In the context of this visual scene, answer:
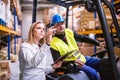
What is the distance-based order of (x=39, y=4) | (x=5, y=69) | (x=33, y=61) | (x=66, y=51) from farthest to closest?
(x=39, y=4)
(x=5, y=69)
(x=66, y=51)
(x=33, y=61)

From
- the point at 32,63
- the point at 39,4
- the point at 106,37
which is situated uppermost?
the point at 39,4

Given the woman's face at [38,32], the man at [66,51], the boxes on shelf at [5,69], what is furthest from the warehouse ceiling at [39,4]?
the woman's face at [38,32]

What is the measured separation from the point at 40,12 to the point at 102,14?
16.0m

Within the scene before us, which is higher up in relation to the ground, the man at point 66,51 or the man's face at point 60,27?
the man's face at point 60,27

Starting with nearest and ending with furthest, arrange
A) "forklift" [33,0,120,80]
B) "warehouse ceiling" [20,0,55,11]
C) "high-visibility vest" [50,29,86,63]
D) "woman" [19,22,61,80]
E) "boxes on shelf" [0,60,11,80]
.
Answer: "forklift" [33,0,120,80]
"woman" [19,22,61,80]
"high-visibility vest" [50,29,86,63]
"boxes on shelf" [0,60,11,80]
"warehouse ceiling" [20,0,55,11]

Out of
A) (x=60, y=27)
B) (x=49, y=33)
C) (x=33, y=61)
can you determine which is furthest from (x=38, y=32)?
(x=60, y=27)

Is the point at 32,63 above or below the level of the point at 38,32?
below

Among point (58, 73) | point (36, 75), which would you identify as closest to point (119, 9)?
point (58, 73)

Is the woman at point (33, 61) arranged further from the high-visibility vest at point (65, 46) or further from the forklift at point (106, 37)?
the forklift at point (106, 37)

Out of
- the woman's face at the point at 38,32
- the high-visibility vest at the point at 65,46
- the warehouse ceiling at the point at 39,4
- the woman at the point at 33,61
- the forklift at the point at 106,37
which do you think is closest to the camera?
the forklift at the point at 106,37

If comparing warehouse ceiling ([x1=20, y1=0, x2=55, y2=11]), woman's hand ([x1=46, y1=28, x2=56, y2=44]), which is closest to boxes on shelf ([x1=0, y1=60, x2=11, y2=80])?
woman's hand ([x1=46, y1=28, x2=56, y2=44])

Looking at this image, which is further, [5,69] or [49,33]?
[5,69]

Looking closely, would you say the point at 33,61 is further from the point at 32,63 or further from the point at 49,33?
the point at 49,33

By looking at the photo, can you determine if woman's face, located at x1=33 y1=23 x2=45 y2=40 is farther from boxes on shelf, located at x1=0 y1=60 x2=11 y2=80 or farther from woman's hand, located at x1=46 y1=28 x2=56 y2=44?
boxes on shelf, located at x1=0 y1=60 x2=11 y2=80
